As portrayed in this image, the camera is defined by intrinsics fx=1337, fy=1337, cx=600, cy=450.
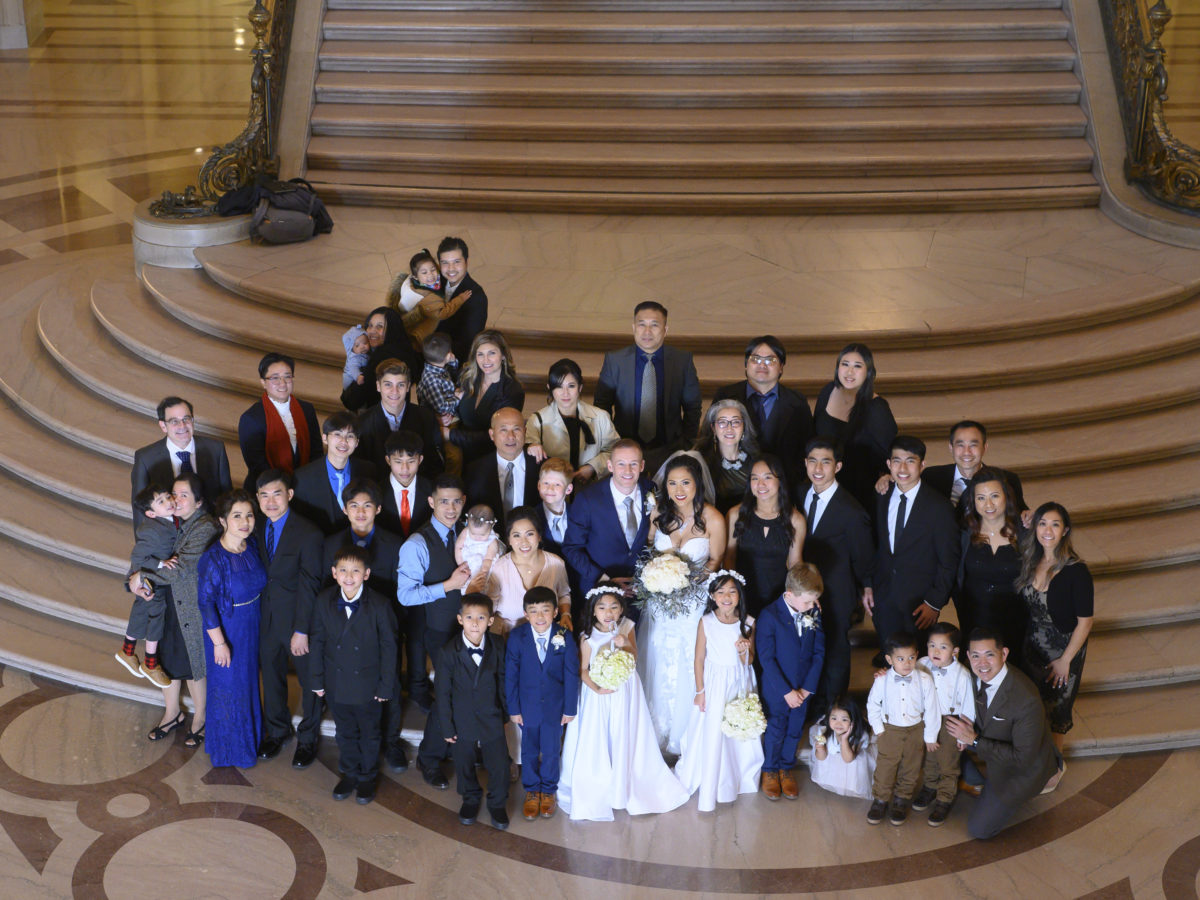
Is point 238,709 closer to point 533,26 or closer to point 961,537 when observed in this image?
point 961,537

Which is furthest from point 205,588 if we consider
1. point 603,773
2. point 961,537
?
point 961,537

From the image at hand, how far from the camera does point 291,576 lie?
6.42 m

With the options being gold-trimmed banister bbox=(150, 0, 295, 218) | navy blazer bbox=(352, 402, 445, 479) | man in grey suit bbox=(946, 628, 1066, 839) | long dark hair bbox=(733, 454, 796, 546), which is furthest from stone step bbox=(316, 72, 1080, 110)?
man in grey suit bbox=(946, 628, 1066, 839)

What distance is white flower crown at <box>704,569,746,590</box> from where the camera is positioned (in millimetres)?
6199

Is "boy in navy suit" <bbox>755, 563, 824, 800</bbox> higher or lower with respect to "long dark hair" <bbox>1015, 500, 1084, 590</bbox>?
lower

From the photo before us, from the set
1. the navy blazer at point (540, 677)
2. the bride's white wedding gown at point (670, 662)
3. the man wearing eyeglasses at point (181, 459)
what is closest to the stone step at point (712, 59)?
the man wearing eyeglasses at point (181, 459)

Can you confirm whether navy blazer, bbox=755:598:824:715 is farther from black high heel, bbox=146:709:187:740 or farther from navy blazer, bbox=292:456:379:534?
black high heel, bbox=146:709:187:740

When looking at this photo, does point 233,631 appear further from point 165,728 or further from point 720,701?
point 720,701

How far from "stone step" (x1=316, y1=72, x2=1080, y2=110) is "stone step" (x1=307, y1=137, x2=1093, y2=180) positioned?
60 centimetres

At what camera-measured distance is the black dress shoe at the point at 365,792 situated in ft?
21.5

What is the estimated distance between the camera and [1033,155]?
466 inches

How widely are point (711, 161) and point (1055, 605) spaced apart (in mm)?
6560

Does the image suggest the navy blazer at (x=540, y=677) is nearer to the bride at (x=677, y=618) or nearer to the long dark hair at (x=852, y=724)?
the bride at (x=677, y=618)

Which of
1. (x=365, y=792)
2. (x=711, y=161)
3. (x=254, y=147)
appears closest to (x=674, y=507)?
(x=365, y=792)
